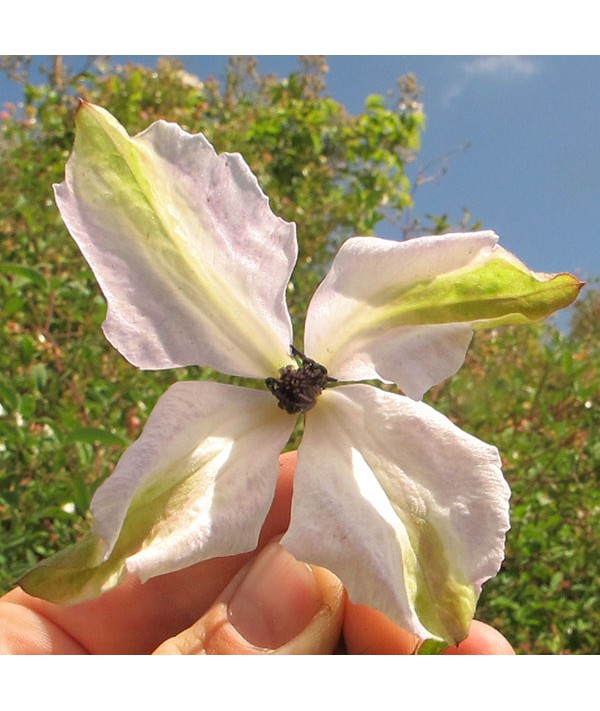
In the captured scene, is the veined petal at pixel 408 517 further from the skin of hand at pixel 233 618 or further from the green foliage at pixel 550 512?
A: the green foliage at pixel 550 512

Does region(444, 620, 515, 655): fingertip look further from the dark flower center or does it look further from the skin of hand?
the dark flower center

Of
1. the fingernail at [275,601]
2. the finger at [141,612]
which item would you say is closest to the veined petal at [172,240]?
the fingernail at [275,601]

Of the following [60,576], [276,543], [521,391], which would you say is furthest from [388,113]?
[60,576]

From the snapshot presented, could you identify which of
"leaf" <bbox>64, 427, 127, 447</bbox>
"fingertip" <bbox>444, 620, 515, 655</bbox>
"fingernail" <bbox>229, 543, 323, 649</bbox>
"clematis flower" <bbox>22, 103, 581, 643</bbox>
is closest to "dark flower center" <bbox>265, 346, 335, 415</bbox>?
"clematis flower" <bbox>22, 103, 581, 643</bbox>

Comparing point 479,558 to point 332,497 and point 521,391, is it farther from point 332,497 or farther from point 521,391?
point 521,391

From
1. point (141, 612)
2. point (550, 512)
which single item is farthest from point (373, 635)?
point (550, 512)
